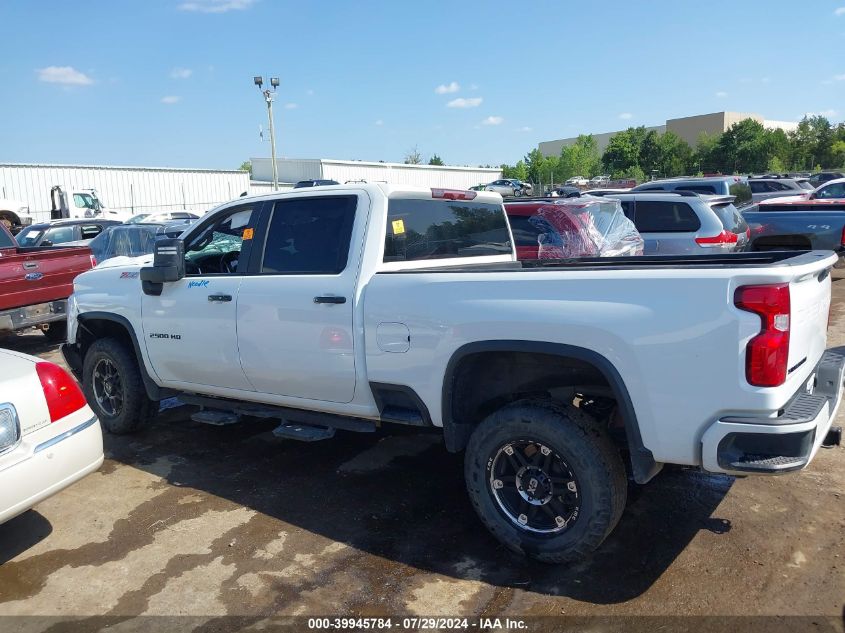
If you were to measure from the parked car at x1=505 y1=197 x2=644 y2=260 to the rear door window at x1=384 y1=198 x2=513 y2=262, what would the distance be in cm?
268

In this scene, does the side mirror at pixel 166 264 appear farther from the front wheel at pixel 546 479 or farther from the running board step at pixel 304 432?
the front wheel at pixel 546 479

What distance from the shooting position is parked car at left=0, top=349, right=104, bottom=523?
364 cm

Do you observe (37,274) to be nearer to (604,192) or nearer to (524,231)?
(524,231)

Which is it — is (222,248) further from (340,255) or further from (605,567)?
(605,567)

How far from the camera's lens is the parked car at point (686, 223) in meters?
9.72

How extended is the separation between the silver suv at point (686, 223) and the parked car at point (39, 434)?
814 cm

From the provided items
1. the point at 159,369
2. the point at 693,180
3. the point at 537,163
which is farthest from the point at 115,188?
the point at 537,163

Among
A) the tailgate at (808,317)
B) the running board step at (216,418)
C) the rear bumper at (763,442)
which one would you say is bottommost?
the running board step at (216,418)

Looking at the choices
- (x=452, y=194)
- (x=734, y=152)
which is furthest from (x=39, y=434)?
(x=734, y=152)

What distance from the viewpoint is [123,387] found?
19.1ft

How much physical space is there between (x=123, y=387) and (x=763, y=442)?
196 inches

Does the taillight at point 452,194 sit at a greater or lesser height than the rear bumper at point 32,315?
greater

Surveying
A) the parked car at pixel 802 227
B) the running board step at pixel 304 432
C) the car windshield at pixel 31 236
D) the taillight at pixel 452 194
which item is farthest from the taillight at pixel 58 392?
the car windshield at pixel 31 236

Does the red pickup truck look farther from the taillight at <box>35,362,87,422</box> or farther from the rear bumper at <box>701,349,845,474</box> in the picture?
the rear bumper at <box>701,349,845,474</box>
